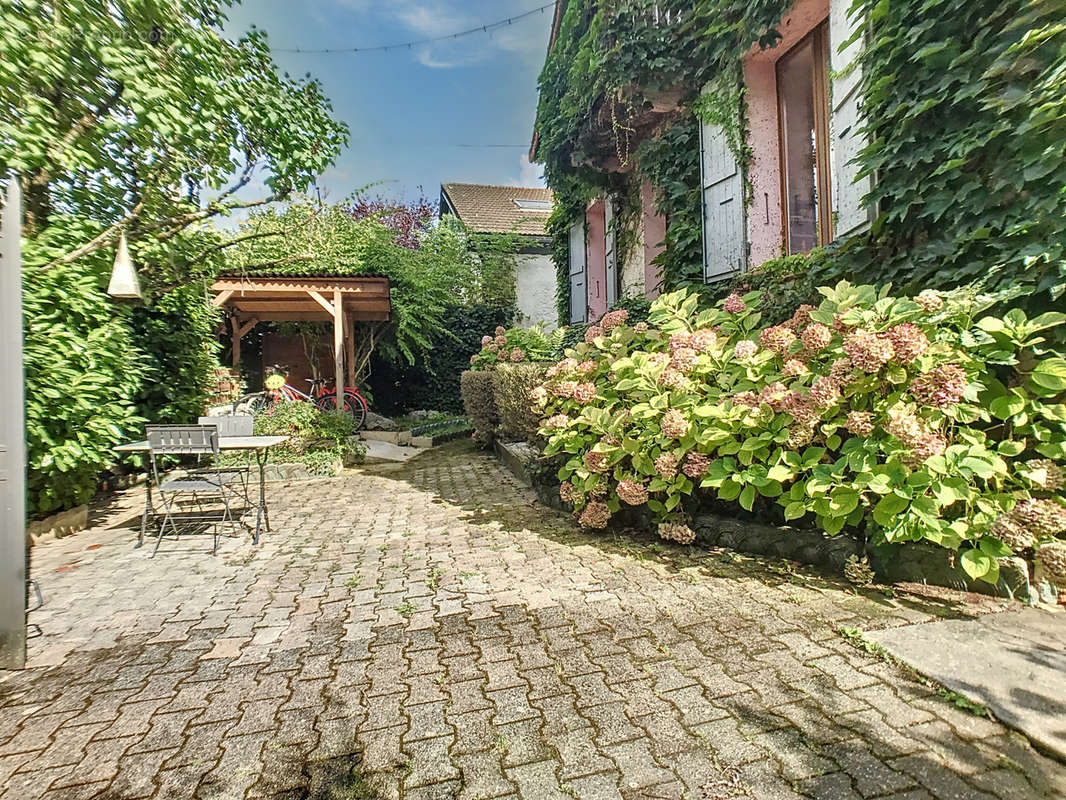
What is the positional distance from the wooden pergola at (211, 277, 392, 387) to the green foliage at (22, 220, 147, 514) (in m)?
4.82

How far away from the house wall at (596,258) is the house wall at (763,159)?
4333 millimetres

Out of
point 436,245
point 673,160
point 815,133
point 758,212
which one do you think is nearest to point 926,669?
point 758,212

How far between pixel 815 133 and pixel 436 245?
11990 millimetres

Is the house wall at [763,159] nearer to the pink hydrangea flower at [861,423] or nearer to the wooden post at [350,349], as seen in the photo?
the pink hydrangea flower at [861,423]

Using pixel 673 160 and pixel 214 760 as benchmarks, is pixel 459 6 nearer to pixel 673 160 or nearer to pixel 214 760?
pixel 673 160

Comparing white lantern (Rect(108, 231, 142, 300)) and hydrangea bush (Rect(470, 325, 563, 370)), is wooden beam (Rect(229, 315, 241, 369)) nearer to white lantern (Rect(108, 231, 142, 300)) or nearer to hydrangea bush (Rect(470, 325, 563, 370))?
hydrangea bush (Rect(470, 325, 563, 370))

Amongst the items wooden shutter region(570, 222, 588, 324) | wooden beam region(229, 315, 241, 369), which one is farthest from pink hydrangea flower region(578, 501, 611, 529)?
wooden beam region(229, 315, 241, 369)

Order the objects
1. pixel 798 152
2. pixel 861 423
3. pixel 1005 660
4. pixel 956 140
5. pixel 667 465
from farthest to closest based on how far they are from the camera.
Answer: pixel 798 152, pixel 667 465, pixel 956 140, pixel 861 423, pixel 1005 660

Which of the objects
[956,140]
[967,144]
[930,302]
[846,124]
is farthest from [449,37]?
[930,302]

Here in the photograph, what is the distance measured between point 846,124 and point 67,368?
597 cm

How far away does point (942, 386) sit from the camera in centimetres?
258

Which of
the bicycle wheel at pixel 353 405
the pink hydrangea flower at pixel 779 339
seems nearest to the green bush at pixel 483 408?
the bicycle wheel at pixel 353 405

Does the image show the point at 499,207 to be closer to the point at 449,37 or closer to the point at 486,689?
the point at 449,37

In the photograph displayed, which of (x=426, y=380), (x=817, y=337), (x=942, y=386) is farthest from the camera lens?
(x=426, y=380)
